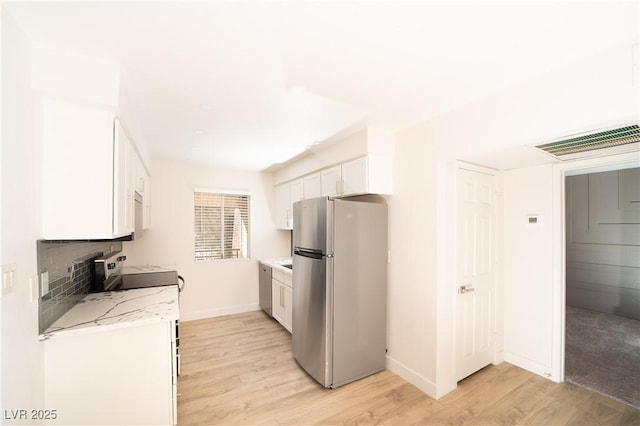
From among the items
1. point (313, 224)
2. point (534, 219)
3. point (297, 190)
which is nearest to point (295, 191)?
point (297, 190)

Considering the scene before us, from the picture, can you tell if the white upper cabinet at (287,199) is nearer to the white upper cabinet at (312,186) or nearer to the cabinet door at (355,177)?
the white upper cabinet at (312,186)

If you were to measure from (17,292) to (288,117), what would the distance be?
6.48ft

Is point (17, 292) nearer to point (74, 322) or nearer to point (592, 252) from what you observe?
point (74, 322)

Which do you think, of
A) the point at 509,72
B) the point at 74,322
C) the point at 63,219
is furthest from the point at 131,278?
the point at 509,72

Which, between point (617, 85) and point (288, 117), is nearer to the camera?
point (617, 85)

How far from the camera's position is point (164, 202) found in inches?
161

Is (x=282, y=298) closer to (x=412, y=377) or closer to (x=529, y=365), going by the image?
(x=412, y=377)

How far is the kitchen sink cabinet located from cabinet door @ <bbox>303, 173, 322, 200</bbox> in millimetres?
2194

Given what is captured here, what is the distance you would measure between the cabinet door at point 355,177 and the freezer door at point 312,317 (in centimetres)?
79

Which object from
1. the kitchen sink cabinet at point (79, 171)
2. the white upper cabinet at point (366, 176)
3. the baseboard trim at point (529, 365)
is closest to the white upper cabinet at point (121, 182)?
the kitchen sink cabinet at point (79, 171)

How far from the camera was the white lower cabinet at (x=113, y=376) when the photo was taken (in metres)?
1.51

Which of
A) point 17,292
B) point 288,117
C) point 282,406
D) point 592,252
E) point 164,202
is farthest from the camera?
point 592,252

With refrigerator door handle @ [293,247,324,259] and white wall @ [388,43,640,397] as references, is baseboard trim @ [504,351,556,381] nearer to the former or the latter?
white wall @ [388,43,640,397]

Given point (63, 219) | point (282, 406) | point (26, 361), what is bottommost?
point (282, 406)
